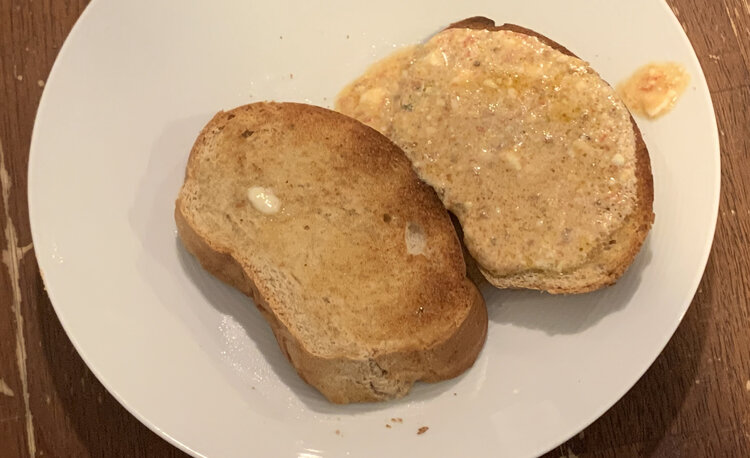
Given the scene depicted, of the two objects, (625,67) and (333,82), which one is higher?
(625,67)

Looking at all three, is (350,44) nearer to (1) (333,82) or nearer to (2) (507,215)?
(1) (333,82)

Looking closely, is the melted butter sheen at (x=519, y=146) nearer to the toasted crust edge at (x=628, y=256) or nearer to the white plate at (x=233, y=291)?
the toasted crust edge at (x=628, y=256)

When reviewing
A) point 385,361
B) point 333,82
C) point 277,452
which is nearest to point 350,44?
point 333,82

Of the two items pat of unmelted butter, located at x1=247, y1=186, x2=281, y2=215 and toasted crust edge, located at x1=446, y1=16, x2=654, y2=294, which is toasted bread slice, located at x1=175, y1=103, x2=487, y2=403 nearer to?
pat of unmelted butter, located at x1=247, y1=186, x2=281, y2=215

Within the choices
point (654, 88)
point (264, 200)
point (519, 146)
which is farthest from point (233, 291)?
point (654, 88)

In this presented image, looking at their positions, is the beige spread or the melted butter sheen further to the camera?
the beige spread

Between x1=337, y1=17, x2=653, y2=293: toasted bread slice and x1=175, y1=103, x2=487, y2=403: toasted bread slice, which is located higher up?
x1=337, y1=17, x2=653, y2=293: toasted bread slice

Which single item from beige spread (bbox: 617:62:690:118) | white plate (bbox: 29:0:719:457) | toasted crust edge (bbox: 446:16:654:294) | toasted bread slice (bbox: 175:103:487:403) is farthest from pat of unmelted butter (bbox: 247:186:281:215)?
beige spread (bbox: 617:62:690:118)

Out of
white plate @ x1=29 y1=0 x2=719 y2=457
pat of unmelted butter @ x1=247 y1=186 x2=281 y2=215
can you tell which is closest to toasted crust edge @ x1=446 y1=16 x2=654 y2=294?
white plate @ x1=29 y1=0 x2=719 y2=457
